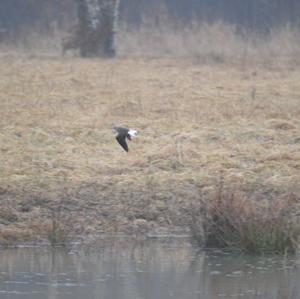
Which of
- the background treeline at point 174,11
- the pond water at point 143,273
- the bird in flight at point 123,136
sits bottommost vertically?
the pond water at point 143,273

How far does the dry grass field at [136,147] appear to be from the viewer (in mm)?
12312

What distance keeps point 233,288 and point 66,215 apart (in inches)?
107

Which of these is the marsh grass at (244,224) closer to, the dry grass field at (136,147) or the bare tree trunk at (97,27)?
the dry grass field at (136,147)

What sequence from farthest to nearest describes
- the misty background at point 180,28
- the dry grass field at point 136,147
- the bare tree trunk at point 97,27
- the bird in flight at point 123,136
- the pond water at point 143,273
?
the misty background at point 180,28 → the bare tree trunk at point 97,27 → the bird in flight at point 123,136 → the dry grass field at point 136,147 → the pond water at point 143,273

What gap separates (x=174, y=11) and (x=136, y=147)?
1913cm

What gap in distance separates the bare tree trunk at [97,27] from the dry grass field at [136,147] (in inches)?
164

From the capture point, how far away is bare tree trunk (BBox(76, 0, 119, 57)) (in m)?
23.5

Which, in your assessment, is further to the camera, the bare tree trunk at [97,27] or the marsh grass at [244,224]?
the bare tree trunk at [97,27]

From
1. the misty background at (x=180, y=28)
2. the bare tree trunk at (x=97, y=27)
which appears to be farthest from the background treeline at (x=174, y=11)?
the bare tree trunk at (x=97, y=27)

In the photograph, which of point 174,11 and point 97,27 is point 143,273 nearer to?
point 97,27

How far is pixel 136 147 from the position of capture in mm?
14141

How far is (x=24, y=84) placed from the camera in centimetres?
1803

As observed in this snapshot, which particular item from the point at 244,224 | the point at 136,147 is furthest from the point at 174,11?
the point at 244,224

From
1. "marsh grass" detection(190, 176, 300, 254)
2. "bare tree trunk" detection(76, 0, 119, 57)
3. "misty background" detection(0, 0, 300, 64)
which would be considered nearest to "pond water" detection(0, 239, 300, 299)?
"marsh grass" detection(190, 176, 300, 254)
